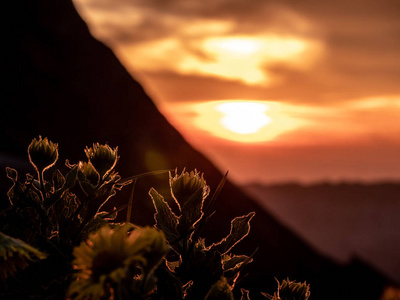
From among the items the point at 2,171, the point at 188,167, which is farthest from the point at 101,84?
the point at 2,171

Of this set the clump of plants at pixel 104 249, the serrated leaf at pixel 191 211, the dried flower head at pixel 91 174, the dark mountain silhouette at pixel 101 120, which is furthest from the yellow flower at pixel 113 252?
the dark mountain silhouette at pixel 101 120

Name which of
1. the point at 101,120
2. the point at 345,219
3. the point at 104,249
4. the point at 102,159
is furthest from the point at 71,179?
the point at 345,219

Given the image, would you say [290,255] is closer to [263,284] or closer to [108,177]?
[263,284]

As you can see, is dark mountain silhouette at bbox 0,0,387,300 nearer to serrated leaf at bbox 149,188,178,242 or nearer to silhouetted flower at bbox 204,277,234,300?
serrated leaf at bbox 149,188,178,242

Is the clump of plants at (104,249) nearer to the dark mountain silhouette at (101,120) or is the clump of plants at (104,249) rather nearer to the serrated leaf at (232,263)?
the serrated leaf at (232,263)

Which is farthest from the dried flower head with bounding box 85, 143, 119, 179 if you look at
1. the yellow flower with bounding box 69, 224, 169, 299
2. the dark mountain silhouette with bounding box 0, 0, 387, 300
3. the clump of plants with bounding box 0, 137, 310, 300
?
the dark mountain silhouette with bounding box 0, 0, 387, 300
